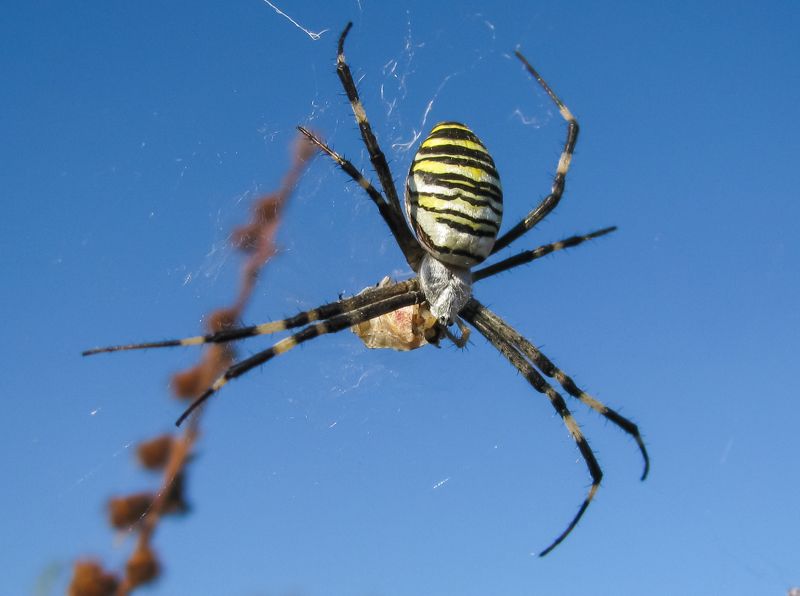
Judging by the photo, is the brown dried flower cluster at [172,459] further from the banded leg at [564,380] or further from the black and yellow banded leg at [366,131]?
the banded leg at [564,380]

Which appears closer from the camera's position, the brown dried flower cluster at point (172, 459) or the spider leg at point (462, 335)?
the brown dried flower cluster at point (172, 459)

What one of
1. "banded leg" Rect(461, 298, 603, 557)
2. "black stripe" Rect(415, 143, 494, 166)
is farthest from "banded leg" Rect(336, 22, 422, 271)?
"banded leg" Rect(461, 298, 603, 557)

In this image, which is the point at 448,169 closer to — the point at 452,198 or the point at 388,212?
the point at 452,198

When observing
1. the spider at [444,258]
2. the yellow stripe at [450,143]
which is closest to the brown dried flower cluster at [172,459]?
the spider at [444,258]

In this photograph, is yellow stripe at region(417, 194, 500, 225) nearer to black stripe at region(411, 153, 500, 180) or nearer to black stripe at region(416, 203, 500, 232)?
black stripe at region(416, 203, 500, 232)

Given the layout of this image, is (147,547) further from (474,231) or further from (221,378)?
(474,231)

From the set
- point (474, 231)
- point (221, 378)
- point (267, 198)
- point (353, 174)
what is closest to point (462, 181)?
point (474, 231)
